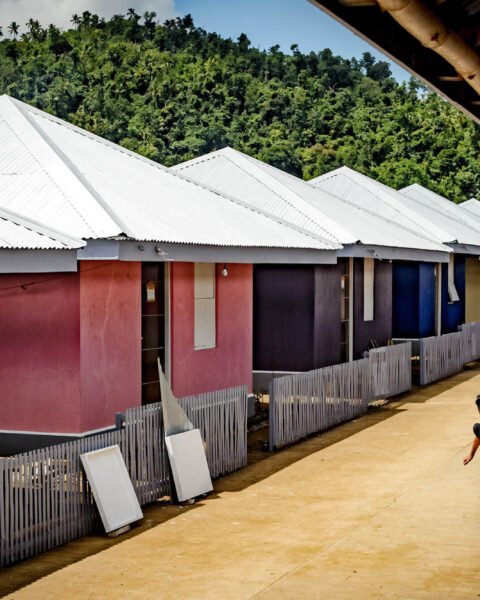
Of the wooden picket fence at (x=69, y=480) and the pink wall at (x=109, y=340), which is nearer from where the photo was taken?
the wooden picket fence at (x=69, y=480)

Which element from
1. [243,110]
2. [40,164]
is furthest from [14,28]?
[40,164]

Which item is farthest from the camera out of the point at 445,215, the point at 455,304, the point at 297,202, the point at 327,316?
the point at 445,215

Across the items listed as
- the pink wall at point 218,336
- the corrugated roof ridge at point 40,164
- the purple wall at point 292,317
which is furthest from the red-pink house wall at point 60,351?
the purple wall at point 292,317

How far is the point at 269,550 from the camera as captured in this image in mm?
9586

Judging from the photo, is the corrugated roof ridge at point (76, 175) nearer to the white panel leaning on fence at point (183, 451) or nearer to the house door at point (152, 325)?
the house door at point (152, 325)

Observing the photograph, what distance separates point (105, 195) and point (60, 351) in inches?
96.9

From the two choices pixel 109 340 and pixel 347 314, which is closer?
pixel 109 340

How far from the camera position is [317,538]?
998 centimetres

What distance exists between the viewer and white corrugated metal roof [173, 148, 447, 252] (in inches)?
837

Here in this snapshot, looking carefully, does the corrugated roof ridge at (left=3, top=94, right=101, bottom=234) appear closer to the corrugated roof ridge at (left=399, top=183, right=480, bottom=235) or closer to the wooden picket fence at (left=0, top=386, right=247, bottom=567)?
the wooden picket fence at (left=0, top=386, right=247, bottom=567)

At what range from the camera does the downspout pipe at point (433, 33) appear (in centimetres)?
431

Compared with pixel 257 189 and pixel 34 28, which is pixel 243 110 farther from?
pixel 257 189

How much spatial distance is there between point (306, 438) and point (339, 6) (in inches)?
464

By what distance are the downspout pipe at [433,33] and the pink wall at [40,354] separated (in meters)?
8.48
